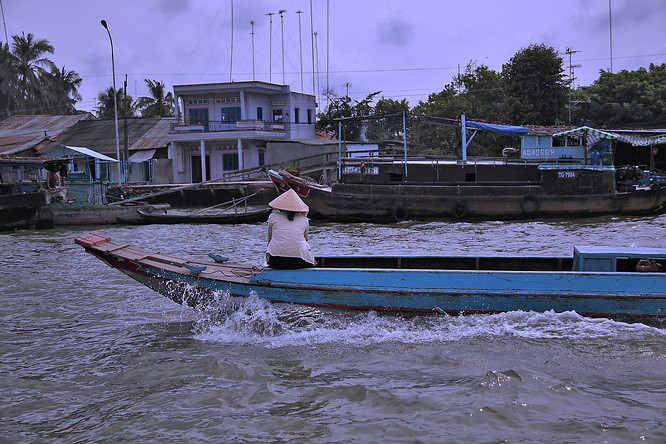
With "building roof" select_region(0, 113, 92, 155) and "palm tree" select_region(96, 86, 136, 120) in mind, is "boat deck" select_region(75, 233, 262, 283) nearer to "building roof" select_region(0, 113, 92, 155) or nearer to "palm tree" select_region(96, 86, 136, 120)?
"building roof" select_region(0, 113, 92, 155)

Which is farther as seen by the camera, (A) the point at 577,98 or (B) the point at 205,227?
(A) the point at 577,98

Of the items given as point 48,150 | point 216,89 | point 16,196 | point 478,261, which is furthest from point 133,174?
point 478,261

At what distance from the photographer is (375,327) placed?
615 cm

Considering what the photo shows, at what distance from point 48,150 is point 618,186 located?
1131 inches

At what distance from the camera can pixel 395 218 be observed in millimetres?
19797

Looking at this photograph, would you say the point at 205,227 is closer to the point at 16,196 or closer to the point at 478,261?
the point at 16,196

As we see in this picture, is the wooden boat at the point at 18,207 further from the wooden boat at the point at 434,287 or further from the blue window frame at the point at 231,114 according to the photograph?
the blue window frame at the point at 231,114

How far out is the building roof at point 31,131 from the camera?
1218 inches

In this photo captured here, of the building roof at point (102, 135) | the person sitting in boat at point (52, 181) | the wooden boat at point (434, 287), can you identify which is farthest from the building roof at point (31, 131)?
the wooden boat at point (434, 287)

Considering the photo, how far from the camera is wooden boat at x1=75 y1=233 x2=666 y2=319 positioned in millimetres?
6023

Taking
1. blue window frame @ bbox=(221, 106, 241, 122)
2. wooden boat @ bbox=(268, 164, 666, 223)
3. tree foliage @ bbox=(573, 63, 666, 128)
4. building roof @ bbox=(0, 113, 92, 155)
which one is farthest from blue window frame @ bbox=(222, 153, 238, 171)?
tree foliage @ bbox=(573, 63, 666, 128)

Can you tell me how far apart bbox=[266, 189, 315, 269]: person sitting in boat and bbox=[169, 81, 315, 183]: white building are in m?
25.5

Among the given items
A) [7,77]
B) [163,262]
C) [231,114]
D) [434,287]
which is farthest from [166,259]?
[7,77]

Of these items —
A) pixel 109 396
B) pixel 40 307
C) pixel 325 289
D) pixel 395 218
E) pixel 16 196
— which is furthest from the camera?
pixel 395 218
